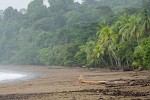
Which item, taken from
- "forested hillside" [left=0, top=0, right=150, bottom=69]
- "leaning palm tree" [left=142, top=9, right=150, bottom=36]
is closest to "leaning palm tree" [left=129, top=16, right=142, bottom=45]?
"forested hillside" [left=0, top=0, right=150, bottom=69]

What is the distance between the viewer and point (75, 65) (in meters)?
60.5

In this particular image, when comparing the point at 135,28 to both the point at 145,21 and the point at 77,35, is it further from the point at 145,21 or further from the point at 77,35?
the point at 77,35

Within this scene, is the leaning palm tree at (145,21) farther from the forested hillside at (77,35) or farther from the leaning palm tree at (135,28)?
the leaning palm tree at (135,28)

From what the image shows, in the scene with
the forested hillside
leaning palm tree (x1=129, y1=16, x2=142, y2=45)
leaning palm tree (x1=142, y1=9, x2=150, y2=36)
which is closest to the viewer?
leaning palm tree (x1=142, y1=9, x2=150, y2=36)

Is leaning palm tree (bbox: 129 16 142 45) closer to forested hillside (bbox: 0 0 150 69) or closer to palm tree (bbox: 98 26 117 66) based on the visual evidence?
forested hillside (bbox: 0 0 150 69)

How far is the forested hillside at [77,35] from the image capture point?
4251 centimetres

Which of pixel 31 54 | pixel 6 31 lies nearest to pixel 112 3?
pixel 6 31

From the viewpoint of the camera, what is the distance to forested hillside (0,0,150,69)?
4251 cm

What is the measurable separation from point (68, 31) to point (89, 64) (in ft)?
81.0

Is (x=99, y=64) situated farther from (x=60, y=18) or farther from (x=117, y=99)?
(x=60, y=18)

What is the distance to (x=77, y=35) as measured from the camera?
217 ft

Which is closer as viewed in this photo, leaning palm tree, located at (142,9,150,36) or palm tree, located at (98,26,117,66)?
leaning palm tree, located at (142,9,150,36)

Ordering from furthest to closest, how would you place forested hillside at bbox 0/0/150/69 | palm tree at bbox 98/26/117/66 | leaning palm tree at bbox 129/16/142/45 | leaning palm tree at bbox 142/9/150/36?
palm tree at bbox 98/26/117/66 < forested hillside at bbox 0/0/150/69 < leaning palm tree at bbox 129/16/142/45 < leaning palm tree at bbox 142/9/150/36

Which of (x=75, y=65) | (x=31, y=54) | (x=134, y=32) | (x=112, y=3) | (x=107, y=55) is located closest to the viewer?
(x=134, y=32)
